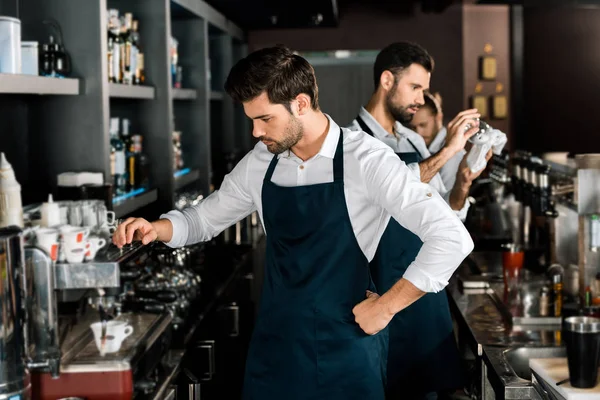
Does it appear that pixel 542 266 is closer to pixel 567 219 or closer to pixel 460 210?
pixel 567 219

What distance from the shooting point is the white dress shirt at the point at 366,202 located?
2.15 m

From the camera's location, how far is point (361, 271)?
2416 millimetres

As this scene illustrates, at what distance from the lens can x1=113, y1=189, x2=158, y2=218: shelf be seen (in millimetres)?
3797

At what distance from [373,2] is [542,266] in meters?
Result: 4.46

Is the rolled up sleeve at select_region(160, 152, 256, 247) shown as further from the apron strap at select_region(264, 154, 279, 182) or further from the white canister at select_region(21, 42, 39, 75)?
the white canister at select_region(21, 42, 39, 75)

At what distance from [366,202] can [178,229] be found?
0.52m

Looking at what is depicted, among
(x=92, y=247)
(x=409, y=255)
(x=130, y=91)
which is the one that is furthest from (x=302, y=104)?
(x=130, y=91)

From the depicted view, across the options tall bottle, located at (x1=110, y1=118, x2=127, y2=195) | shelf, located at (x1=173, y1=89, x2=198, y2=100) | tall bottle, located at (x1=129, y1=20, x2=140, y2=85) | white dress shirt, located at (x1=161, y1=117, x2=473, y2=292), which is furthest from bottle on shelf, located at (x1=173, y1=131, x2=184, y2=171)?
white dress shirt, located at (x1=161, y1=117, x2=473, y2=292)

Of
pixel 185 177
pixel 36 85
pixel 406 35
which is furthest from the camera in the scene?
pixel 406 35

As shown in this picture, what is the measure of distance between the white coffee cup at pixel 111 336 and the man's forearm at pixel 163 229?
0.34 m

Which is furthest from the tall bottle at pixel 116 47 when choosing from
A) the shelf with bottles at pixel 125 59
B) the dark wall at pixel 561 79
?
the dark wall at pixel 561 79

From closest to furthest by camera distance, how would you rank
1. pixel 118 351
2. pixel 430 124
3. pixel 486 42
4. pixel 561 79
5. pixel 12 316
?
pixel 12 316 < pixel 118 351 < pixel 430 124 < pixel 561 79 < pixel 486 42

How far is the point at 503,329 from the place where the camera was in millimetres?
3293

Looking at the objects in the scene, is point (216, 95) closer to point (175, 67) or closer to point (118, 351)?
point (175, 67)
